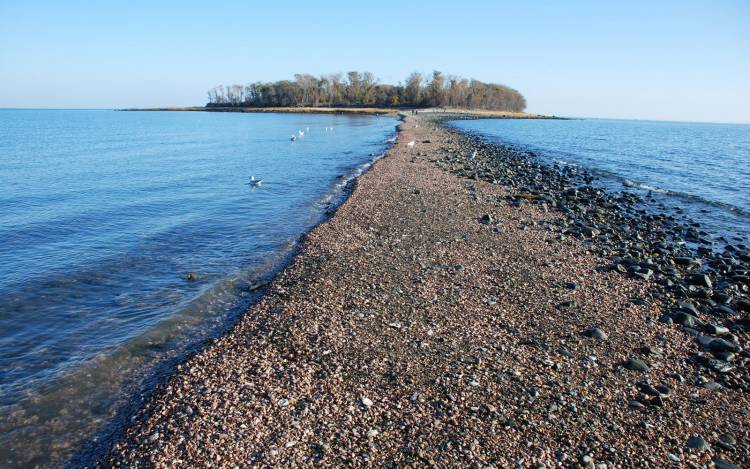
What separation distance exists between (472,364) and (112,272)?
13689 millimetres

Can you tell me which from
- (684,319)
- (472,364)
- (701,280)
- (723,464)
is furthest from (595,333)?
(701,280)

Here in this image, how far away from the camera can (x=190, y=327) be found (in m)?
12.0

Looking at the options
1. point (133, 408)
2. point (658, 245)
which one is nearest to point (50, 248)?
point (133, 408)

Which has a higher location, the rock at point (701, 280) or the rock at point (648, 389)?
the rock at point (701, 280)

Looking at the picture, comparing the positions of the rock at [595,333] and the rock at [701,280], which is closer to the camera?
the rock at [595,333]

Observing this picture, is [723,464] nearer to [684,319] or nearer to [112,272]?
[684,319]

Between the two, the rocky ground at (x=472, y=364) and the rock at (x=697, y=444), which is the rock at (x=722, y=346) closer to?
the rocky ground at (x=472, y=364)

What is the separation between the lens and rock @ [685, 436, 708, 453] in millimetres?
7223

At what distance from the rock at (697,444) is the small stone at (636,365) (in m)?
2.05

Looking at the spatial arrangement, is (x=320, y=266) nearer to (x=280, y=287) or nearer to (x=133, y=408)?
(x=280, y=287)

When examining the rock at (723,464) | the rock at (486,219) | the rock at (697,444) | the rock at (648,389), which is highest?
the rock at (486,219)

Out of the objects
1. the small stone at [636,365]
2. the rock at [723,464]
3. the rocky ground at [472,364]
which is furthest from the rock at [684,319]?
the rock at [723,464]

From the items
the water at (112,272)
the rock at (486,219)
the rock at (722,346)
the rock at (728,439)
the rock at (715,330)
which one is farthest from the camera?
the rock at (486,219)

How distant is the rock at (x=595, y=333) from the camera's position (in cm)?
1059
